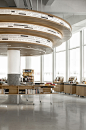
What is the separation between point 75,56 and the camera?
1902cm

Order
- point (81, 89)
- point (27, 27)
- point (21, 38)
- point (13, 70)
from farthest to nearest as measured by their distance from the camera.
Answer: point (81, 89), point (13, 70), point (21, 38), point (27, 27)

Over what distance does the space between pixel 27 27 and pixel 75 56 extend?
36.1 feet

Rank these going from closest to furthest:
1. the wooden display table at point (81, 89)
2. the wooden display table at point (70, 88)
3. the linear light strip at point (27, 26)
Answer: the linear light strip at point (27, 26), the wooden display table at point (81, 89), the wooden display table at point (70, 88)

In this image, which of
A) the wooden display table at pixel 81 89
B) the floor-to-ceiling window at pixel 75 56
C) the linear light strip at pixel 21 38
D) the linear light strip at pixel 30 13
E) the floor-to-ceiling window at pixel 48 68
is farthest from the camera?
the floor-to-ceiling window at pixel 48 68

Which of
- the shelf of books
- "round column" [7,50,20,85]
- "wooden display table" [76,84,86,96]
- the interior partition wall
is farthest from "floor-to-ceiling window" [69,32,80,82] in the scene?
"round column" [7,50,20,85]

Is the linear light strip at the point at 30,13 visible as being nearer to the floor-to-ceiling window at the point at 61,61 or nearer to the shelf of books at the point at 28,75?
the shelf of books at the point at 28,75

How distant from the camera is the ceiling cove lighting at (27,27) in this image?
7.99 metres

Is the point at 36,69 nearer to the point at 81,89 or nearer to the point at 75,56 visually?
the point at 75,56

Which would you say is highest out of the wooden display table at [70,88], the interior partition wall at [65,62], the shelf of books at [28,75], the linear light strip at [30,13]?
the linear light strip at [30,13]

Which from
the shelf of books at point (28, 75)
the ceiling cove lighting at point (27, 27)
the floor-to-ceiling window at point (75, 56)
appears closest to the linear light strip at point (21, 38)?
the ceiling cove lighting at point (27, 27)

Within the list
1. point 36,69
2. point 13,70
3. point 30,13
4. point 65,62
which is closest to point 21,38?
point 30,13

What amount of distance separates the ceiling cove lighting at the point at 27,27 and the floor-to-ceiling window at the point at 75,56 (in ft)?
29.1

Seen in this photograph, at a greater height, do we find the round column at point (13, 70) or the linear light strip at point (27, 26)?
the linear light strip at point (27, 26)

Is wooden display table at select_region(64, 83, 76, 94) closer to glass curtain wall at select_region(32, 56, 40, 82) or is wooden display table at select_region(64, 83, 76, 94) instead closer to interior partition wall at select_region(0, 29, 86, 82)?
interior partition wall at select_region(0, 29, 86, 82)
